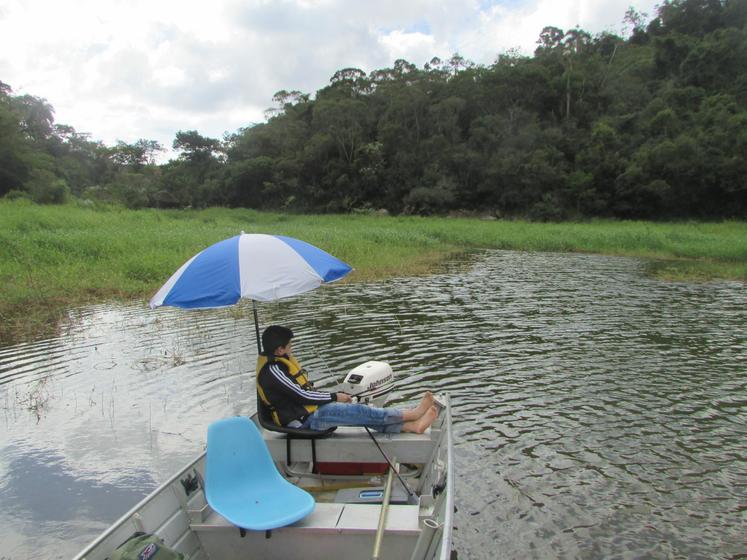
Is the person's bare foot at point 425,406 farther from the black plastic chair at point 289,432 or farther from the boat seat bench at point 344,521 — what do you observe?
the boat seat bench at point 344,521

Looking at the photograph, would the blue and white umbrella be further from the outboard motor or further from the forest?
the forest

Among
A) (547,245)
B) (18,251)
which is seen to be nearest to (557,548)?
(18,251)

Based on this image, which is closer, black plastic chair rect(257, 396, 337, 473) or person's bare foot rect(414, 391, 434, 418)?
black plastic chair rect(257, 396, 337, 473)

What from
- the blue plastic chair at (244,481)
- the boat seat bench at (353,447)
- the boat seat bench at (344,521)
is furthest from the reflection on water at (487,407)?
the blue plastic chair at (244,481)

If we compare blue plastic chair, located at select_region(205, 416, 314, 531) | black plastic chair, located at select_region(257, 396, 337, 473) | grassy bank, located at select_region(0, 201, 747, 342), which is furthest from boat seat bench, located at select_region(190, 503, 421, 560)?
grassy bank, located at select_region(0, 201, 747, 342)

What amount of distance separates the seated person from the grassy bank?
9.15 m

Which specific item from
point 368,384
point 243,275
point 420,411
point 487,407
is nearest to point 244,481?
point 243,275

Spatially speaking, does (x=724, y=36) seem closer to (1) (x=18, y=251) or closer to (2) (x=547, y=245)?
(2) (x=547, y=245)

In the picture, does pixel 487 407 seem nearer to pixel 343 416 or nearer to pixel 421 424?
pixel 421 424

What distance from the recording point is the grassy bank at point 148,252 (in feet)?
48.0

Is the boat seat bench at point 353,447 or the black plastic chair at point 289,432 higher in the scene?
the black plastic chair at point 289,432

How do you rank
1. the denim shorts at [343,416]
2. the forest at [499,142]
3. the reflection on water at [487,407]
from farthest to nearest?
the forest at [499,142], the reflection on water at [487,407], the denim shorts at [343,416]

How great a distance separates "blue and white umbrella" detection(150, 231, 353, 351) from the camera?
15.7ft

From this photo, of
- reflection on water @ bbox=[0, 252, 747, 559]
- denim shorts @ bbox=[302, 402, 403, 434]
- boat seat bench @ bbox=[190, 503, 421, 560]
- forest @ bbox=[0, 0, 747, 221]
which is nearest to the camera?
boat seat bench @ bbox=[190, 503, 421, 560]
